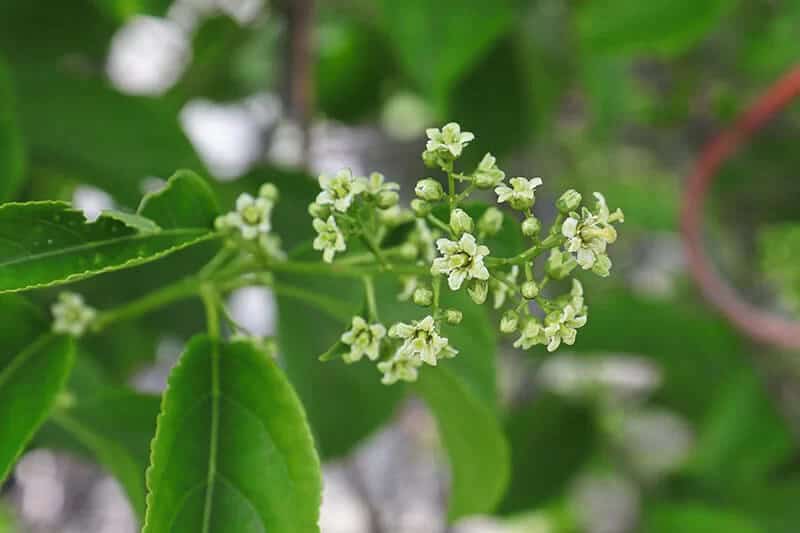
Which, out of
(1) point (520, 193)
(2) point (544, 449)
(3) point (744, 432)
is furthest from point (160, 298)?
(3) point (744, 432)

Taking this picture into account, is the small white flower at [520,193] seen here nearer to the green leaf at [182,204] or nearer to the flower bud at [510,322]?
the flower bud at [510,322]

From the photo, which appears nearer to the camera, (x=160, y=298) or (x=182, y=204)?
(x=182, y=204)

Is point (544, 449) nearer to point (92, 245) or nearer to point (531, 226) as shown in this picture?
point (531, 226)

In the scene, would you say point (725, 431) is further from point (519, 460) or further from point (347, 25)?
point (347, 25)

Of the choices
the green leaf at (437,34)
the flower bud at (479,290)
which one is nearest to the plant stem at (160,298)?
the flower bud at (479,290)

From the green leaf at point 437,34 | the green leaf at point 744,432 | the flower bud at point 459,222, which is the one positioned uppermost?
the green leaf at point 437,34

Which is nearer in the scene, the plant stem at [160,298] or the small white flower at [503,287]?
the small white flower at [503,287]

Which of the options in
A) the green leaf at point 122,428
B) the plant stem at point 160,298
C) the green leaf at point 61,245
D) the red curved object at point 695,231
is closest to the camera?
the green leaf at point 61,245
